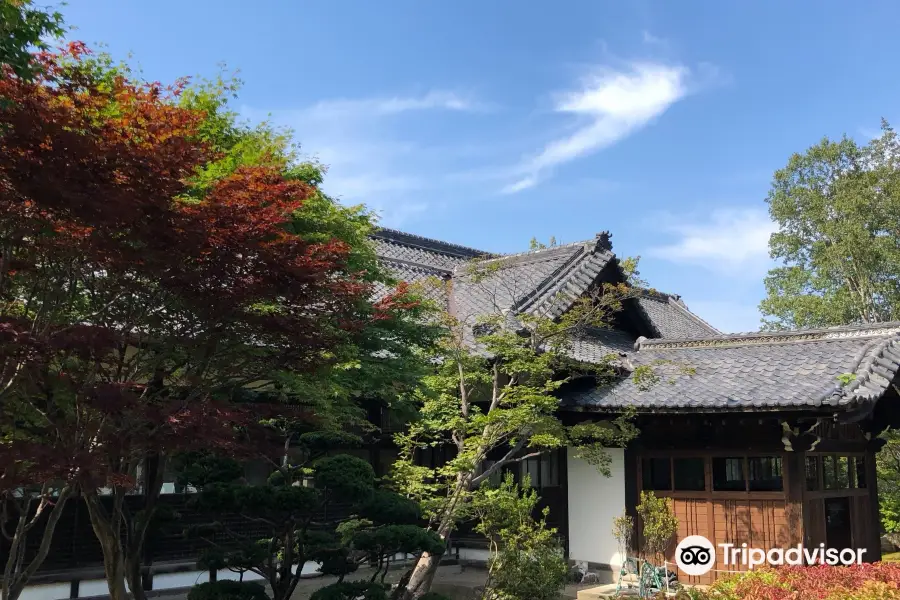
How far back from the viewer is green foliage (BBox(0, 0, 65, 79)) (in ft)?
17.8

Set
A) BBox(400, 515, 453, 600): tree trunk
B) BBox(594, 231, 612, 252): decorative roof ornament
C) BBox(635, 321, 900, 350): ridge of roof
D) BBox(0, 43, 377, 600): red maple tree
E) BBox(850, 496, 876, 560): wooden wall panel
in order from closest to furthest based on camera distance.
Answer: BBox(0, 43, 377, 600): red maple tree → BBox(400, 515, 453, 600): tree trunk → BBox(635, 321, 900, 350): ridge of roof → BBox(850, 496, 876, 560): wooden wall panel → BBox(594, 231, 612, 252): decorative roof ornament

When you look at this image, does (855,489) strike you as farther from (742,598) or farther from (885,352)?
(742,598)

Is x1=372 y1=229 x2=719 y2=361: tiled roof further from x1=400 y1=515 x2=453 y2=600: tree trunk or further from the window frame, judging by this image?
x1=400 y1=515 x2=453 y2=600: tree trunk

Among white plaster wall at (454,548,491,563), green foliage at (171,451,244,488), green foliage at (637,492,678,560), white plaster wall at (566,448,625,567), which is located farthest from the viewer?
white plaster wall at (454,548,491,563)

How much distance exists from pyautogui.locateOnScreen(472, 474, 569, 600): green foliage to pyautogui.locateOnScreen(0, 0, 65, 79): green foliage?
7.33 meters

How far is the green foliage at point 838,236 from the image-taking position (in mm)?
22859

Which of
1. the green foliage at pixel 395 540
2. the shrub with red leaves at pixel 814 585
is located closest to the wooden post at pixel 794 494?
the shrub with red leaves at pixel 814 585

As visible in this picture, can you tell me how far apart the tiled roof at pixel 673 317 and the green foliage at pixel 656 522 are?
10.3m

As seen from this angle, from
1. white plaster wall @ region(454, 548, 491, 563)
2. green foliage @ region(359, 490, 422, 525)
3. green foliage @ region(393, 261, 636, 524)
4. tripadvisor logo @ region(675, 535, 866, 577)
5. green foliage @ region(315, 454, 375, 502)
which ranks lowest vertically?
white plaster wall @ region(454, 548, 491, 563)

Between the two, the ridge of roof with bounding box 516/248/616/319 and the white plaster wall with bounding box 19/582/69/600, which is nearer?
the white plaster wall with bounding box 19/582/69/600

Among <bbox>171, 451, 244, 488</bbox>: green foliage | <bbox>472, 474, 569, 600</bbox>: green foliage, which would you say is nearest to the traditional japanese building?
<bbox>472, 474, 569, 600</bbox>: green foliage

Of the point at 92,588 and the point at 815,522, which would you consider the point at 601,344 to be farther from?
the point at 92,588

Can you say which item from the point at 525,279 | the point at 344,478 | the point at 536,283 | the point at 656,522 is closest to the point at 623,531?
the point at 656,522

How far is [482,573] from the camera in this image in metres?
14.5
